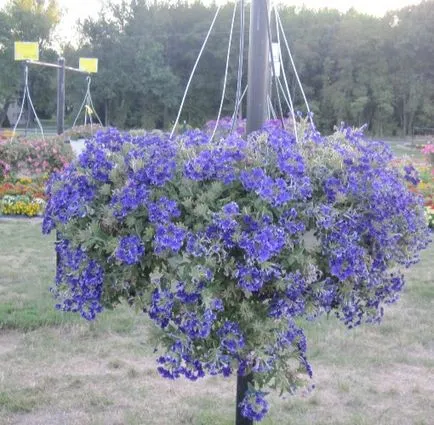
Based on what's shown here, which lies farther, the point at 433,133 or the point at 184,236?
the point at 433,133

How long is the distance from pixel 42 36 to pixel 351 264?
4725 centimetres

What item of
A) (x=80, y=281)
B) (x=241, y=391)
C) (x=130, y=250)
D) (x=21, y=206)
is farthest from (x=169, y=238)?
(x=21, y=206)

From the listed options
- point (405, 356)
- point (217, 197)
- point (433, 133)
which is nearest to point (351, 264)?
point (217, 197)

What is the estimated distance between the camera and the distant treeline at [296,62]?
40312mm

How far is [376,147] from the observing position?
2.47 meters

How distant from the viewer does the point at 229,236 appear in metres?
2.01

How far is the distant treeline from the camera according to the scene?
4031 cm

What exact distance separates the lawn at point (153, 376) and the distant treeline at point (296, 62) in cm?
3420

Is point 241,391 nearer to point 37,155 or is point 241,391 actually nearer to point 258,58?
point 258,58

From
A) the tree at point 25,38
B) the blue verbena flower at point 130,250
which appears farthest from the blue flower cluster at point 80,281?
the tree at point 25,38

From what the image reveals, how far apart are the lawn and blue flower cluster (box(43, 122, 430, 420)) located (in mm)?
528

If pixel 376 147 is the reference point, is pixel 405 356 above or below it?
below

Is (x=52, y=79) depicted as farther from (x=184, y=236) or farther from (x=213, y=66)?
(x=184, y=236)

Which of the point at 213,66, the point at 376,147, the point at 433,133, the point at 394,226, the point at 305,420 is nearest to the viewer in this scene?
the point at 394,226
